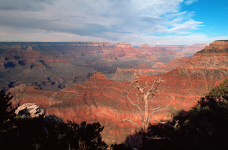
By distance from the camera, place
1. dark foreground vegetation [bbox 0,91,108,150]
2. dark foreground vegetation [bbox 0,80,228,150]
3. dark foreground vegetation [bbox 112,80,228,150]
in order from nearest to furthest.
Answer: dark foreground vegetation [bbox 0,91,108,150] → dark foreground vegetation [bbox 0,80,228,150] → dark foreground vegetation [bbox 112,80,228,150]

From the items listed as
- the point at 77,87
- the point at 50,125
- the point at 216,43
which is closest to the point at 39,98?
the point at 77,87

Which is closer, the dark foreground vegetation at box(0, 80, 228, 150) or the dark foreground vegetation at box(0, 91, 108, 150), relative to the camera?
the dark foreground vegetation at box(0, 91, 108, 150)

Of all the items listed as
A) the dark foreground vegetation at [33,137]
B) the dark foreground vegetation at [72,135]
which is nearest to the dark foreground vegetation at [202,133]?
the dark foreground vegetation at [72,135]

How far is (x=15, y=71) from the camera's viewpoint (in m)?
167

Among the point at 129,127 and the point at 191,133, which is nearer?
the point at 191,133

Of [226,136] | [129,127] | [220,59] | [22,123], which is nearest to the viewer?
[226,136]

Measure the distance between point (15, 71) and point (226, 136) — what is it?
209412 millimetres

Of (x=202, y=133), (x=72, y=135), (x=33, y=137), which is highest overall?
(x=202, y=133)

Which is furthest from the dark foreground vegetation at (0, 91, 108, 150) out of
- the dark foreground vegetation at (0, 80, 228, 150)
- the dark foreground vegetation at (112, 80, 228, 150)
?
the dark foreground vegetation at (112, 80, 228, 150)

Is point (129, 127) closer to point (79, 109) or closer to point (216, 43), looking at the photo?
point (79, 109)

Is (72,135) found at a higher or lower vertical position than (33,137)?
lower

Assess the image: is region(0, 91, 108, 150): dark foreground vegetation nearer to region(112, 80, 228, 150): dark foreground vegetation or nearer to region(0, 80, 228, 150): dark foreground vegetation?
region(0, 80, 228, 150): dark foreground vegetation

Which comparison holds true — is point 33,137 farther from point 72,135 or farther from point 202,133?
point 202,133

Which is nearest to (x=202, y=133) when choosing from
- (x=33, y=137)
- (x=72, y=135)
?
(x=72, y=135)
